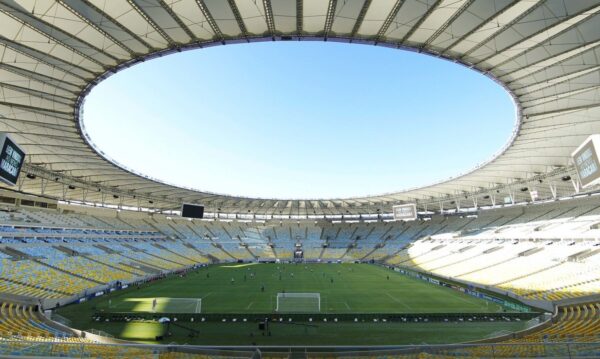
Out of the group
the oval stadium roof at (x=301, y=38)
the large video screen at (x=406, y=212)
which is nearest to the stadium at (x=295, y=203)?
the oval stadium roof at (x=301, y=38)

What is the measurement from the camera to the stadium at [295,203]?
1405 centimetres

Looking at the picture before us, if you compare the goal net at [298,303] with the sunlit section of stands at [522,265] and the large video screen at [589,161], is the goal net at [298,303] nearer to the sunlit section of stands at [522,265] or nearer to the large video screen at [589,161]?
the sunlit section of stands at [522,265]

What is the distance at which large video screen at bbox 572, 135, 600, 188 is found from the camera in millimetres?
18453

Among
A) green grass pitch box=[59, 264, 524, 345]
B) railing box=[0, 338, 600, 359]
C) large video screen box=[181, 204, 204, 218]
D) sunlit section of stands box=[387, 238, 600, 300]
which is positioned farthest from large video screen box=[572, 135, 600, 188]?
large video screen box=[181, 204, 204, 218]

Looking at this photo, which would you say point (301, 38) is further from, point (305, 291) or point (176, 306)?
point (305, 291)

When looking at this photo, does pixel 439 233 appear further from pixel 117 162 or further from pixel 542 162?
pixel 117 162

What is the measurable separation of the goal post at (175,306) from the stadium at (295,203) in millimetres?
322

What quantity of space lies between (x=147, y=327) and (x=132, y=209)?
46540mm

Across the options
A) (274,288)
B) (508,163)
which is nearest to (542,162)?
(508,163)

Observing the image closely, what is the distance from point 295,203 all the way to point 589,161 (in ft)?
165

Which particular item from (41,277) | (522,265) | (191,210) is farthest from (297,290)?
(522,265)

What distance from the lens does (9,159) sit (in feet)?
58.6

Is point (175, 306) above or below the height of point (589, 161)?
below

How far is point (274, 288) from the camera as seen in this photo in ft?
130
